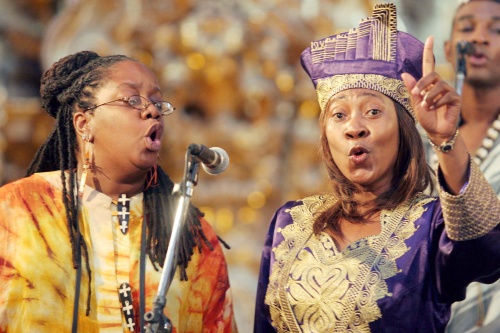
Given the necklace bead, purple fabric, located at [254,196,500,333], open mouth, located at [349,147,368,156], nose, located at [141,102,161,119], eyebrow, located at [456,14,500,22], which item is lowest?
purple fabric, located at [254,196,500,333]

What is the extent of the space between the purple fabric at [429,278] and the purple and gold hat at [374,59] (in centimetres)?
45

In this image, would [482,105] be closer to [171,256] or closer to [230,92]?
[230,92]

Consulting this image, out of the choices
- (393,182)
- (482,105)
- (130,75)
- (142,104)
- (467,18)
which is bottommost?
(393,182)

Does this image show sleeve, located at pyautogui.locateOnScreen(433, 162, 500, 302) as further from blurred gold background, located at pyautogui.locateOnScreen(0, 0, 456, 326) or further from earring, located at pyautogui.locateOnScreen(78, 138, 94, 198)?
blurred gold background, located at pyautogui.locateOnScreen(0, 0, 456, 326)

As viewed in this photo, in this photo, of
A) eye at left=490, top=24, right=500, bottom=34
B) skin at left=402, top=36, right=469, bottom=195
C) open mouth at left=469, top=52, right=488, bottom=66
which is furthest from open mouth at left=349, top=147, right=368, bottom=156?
eye at left=490, top=24, right=500, bottom=34

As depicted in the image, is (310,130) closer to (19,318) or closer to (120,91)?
(120,91)

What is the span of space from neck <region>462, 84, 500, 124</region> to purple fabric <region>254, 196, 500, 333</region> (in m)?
1.39

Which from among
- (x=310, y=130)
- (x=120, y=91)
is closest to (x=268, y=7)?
(x=310, y=130)

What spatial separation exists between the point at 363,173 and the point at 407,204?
175 millimetres

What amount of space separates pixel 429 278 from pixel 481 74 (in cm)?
158

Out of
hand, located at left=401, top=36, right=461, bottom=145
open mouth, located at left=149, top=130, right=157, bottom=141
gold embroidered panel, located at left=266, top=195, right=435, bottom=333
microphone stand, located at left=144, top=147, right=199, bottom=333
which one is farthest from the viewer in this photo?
open mouth, located at left=149, top=130, right=157, bottom=141

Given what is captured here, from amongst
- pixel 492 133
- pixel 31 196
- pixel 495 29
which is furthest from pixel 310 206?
pixel 495 29

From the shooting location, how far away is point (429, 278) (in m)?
3.03

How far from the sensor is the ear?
11.2 ft
